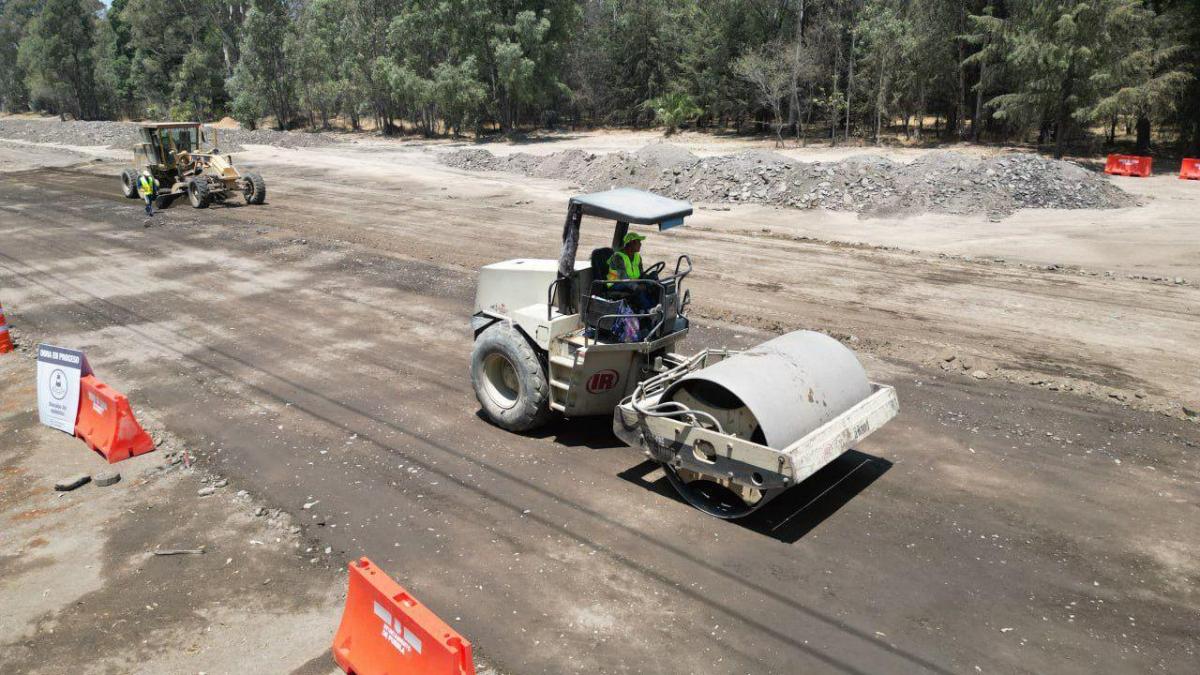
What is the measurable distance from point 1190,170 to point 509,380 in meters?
30.5

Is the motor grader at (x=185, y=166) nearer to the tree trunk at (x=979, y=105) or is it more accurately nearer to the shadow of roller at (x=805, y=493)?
the shadow of roller at (x=805, y=493)

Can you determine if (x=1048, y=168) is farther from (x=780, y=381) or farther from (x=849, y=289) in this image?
(x=780, y=381)

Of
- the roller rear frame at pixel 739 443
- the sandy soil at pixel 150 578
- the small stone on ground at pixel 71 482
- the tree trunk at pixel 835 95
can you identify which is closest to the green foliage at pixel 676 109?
the tree trunk at pixel 835 95

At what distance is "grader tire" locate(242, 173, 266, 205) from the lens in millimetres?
24078

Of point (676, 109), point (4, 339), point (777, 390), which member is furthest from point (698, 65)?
point (777, 390)

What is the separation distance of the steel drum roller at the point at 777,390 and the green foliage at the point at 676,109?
4424cm

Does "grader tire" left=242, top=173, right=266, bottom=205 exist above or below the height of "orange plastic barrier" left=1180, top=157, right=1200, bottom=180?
below

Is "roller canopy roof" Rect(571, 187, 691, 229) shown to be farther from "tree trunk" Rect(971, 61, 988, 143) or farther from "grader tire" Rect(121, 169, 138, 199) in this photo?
"tree trunk" Rect(971, 61, 988, 143)

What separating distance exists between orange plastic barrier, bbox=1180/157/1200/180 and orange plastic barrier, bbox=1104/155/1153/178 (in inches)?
42.2

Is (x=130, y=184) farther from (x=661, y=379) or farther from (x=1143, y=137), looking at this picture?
(x=1143, y=137)

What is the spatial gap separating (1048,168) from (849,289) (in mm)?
13008

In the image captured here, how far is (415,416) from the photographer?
29.4 ft

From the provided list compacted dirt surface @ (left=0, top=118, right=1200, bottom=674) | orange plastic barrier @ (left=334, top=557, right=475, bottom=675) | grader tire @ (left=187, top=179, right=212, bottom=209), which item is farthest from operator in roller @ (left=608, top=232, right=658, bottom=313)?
grader tire @ (left=187, top=179, right=212, bottom=209)

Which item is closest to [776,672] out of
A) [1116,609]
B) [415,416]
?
[1116,609]
